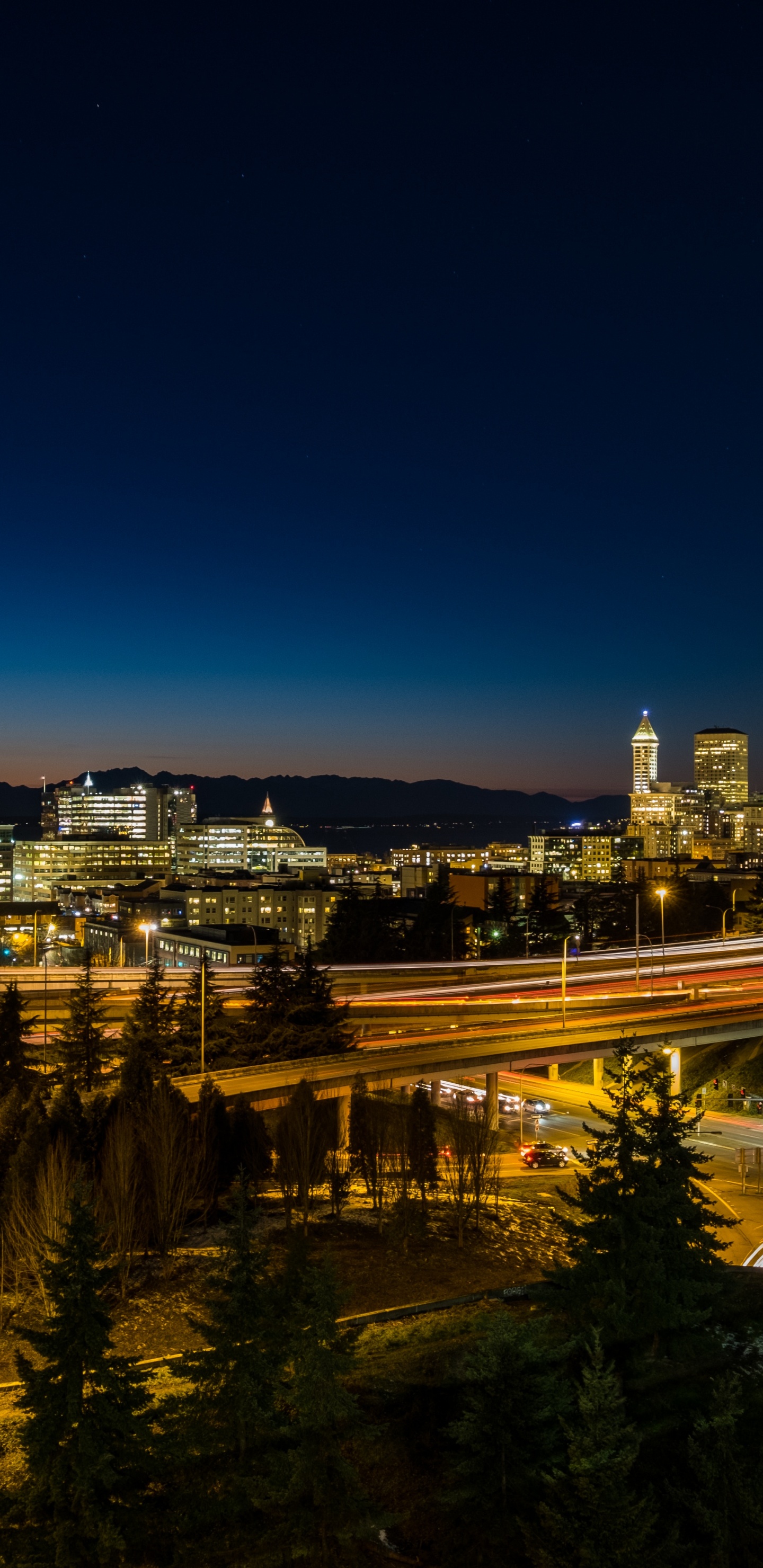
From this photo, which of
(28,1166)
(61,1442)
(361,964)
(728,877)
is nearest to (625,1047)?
(61,1442)

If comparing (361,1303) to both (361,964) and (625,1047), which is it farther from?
(361,964)

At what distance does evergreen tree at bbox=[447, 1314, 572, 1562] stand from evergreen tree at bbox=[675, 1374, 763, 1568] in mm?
1487

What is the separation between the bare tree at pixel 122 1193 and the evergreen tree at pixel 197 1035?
8497mm

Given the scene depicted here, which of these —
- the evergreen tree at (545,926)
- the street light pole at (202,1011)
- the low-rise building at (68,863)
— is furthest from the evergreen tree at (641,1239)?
the low-rise building at (68,863)

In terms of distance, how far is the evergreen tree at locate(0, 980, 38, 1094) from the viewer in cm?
2606

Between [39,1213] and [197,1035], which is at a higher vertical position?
[197,1035]

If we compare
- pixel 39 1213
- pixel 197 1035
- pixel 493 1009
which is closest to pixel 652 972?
pixel 493 1009

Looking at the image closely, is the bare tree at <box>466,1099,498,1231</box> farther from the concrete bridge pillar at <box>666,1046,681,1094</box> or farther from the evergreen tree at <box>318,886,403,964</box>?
the evergreen tree at <box>318,886,403,964</box>

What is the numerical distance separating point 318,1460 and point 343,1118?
66.6 ft

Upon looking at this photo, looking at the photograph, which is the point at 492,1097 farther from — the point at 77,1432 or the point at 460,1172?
the point at 77,1432

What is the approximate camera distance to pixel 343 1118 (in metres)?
31.2

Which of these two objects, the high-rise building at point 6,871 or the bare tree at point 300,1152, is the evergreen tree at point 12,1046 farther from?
the high-rise building at point 6,871

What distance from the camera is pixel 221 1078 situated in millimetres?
29438

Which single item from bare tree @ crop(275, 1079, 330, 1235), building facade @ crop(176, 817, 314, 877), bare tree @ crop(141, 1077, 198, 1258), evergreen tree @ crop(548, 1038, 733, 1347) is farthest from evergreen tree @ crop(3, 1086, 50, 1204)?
building facade @ crop(176, 817, 314, 877)
